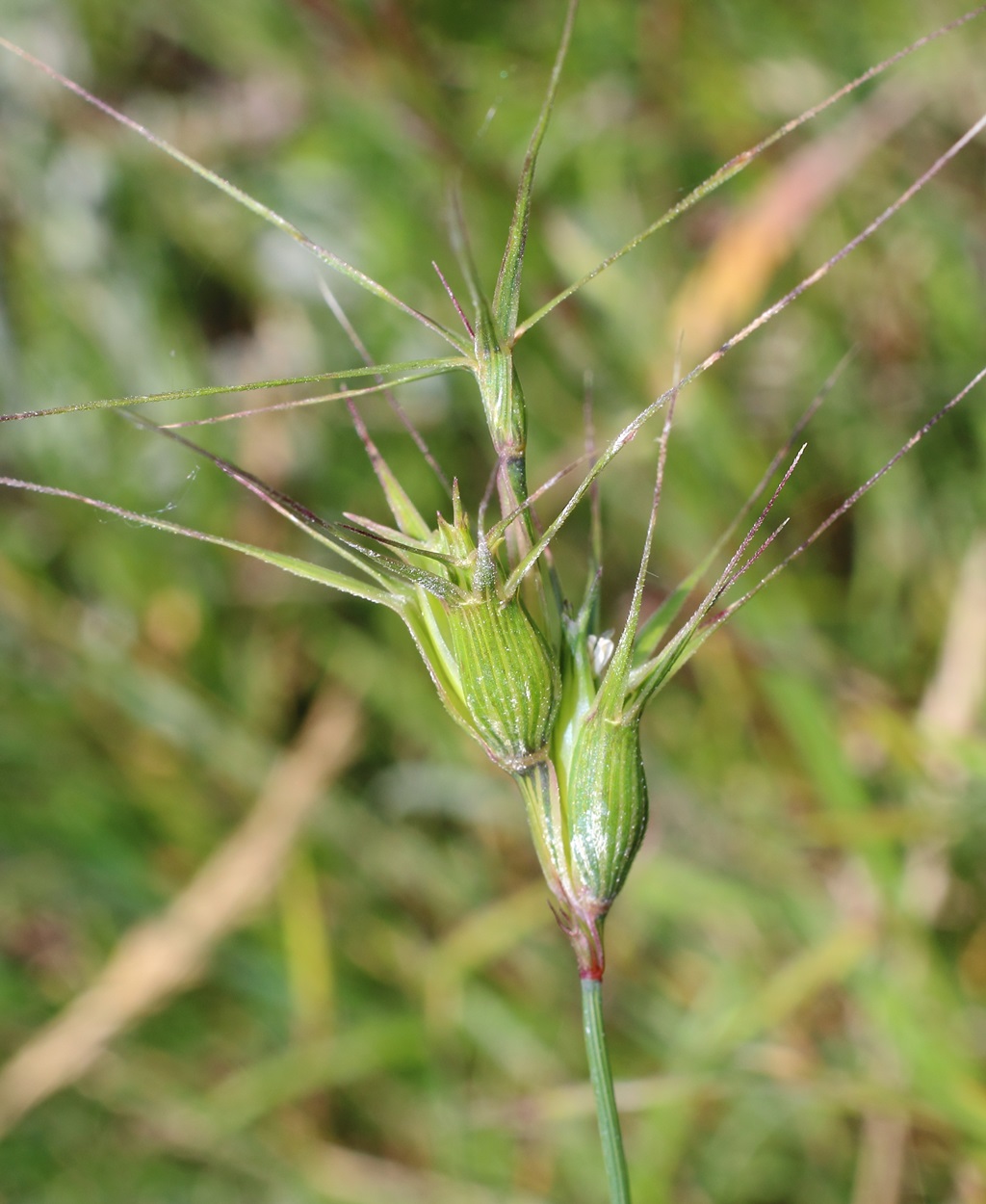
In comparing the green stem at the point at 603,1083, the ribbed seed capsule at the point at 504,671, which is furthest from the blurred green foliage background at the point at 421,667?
the ribbed seed capsule at the point at 504,671

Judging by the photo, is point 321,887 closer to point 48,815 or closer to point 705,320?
point 48,815

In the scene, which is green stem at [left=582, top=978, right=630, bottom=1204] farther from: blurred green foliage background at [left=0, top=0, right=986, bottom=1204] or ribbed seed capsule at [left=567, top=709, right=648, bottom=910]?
blurred green foliage background at [left=0, top=0, right=986, bottom=1204]

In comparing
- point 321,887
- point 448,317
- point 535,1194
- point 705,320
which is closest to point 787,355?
point 705,320

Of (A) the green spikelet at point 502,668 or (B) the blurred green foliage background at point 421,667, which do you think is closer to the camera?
(A) the green spikelet at point 502,668

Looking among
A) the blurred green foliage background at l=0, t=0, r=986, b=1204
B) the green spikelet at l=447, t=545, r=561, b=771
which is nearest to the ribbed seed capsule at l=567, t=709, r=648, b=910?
the green spikelet at l=447, t=545, r=561, b=771

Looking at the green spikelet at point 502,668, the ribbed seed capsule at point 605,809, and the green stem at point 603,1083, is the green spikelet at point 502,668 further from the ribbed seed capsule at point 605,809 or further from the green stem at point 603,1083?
the green stem at point 603,1083
